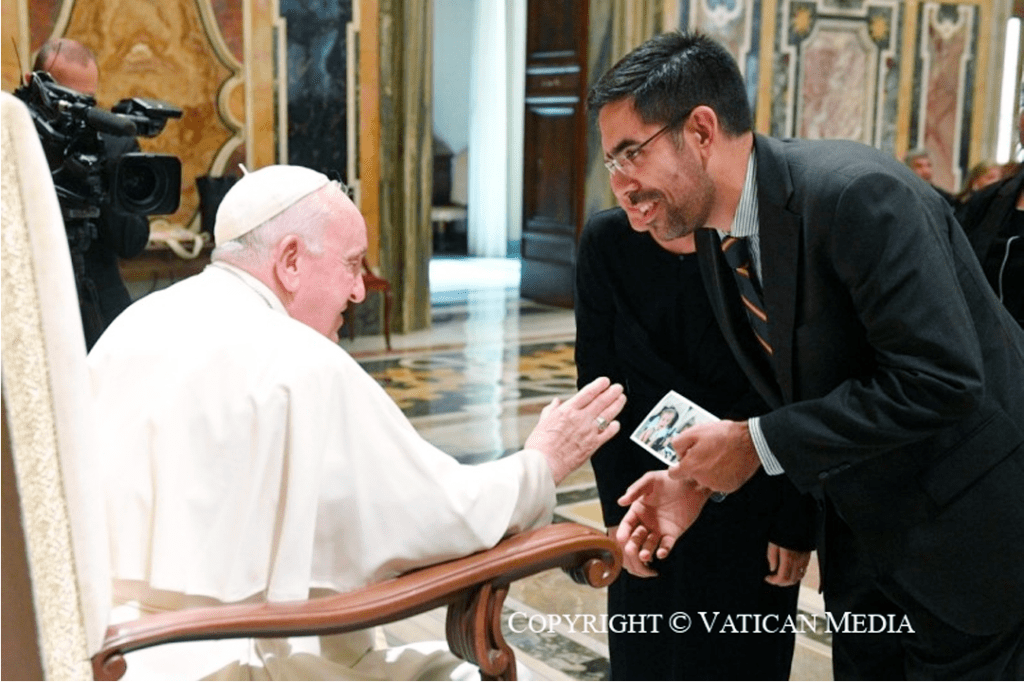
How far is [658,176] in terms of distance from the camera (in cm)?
211

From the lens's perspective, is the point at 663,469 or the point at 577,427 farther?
the point at 663,469

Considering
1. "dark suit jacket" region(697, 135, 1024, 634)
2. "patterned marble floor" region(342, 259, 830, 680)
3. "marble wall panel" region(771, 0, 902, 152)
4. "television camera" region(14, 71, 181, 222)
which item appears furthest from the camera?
"marble wall panel" region(771, 0, 902, 152)

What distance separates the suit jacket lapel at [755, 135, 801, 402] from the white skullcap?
835mm

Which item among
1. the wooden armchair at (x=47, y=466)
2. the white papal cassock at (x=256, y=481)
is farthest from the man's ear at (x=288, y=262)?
the wooden armchair at (x=47, y=466)

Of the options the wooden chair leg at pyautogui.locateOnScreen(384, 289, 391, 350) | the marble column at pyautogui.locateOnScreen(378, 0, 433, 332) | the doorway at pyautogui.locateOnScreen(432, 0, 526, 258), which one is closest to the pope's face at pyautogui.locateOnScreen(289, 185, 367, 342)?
the wooden chair leg at pyautogui.locateOnScreen(384, 289, 391, 350)

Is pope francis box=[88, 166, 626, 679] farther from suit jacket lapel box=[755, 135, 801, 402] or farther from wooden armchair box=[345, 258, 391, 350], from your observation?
wooden armchair box=[345, 258, 391, 350]

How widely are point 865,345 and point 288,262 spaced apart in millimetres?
1063

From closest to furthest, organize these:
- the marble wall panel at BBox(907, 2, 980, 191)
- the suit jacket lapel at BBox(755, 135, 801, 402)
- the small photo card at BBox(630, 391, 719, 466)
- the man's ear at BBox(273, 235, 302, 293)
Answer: the suit jacket lapel at BBox(755, 135, 801, 402), the man's ear at BBox(273, 235, 302, 293), the small photo card at BBox(630, 391, 719, 466), the marble wall panel at BBox(907, 2, 980, 191)

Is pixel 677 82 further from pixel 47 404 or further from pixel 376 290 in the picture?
pixel 376 290

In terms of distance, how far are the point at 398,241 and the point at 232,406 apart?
768 cm

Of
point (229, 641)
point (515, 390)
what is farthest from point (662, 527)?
point (515, 390)

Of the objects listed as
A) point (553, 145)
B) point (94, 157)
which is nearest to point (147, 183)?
point (94, 157)

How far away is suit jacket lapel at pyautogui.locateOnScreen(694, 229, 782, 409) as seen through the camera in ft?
7.78

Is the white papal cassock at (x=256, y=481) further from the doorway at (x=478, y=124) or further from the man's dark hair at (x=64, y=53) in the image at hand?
the doorway at (x=478, y=124)
